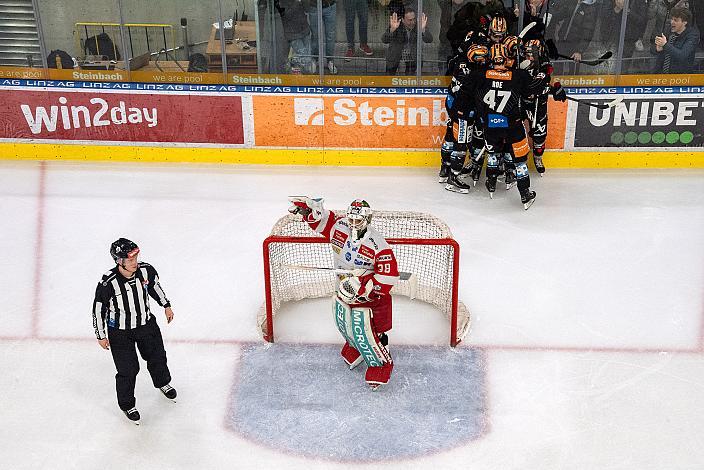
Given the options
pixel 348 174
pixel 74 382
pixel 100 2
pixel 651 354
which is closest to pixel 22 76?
pixel 100 2

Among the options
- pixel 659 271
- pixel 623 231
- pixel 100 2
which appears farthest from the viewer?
pixel 100 2

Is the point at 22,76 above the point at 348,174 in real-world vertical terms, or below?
above

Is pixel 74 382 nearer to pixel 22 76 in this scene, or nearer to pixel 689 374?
pixel 689 374

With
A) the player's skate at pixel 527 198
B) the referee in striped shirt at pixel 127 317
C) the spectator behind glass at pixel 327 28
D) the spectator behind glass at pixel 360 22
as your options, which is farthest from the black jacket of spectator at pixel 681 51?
the referee in striped shirt at pixel 127 317

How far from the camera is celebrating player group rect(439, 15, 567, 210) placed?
7.23m

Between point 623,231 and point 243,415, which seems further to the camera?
point 623,231

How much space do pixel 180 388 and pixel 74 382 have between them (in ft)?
2.15

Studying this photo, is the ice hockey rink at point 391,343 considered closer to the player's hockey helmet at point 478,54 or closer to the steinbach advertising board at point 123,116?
the steinbach advertising board at point 123,116

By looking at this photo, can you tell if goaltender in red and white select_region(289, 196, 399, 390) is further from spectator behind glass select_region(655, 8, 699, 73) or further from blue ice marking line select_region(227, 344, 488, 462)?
spectator behind glass select_region(655, 8, 699, 73)

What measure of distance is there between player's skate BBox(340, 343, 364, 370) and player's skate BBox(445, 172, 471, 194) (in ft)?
10.00

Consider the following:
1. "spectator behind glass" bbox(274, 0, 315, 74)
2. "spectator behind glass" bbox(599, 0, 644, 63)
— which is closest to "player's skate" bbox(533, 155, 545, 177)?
"spectator behind glass" bbox(599, 0, 644, 63)

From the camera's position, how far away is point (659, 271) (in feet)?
21.4

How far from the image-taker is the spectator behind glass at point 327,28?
8219 millimetres

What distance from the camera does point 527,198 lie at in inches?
299
